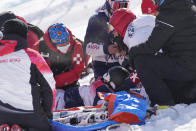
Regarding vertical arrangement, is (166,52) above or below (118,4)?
below

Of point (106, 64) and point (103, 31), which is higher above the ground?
point (103, 31)

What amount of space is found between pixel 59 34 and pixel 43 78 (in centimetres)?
160

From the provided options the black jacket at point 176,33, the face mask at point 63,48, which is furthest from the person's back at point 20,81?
the face mask at point 63,48

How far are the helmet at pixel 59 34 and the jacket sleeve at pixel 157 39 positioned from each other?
1421mm

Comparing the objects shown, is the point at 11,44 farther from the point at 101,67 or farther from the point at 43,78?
the point at 101,67

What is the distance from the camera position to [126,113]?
2902mm

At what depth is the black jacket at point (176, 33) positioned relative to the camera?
3078 mm

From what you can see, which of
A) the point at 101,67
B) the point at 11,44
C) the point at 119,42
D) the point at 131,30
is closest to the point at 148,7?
the point at 101,67

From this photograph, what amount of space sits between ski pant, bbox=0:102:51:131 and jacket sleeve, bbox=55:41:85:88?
1.72 metres

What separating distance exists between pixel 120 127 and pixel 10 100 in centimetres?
107

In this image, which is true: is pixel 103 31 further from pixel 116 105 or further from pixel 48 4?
pixel 48 4

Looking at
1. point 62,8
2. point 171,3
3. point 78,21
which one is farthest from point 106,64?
point 62,8

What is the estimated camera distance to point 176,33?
3117mm

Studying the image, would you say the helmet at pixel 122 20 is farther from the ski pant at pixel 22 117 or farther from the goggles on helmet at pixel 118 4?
the ski pant at pixel 22 117
